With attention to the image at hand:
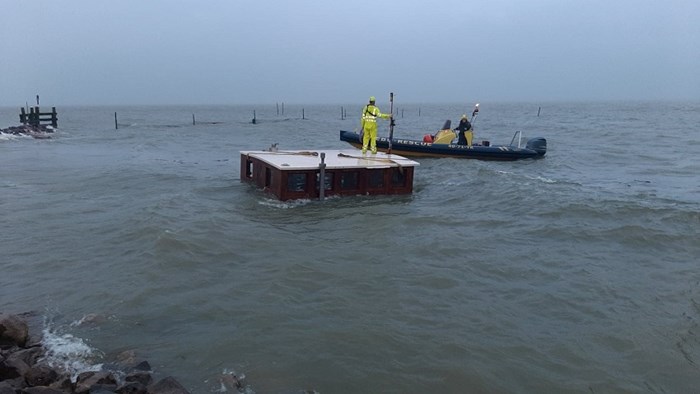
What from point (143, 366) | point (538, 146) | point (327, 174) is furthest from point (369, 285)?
point (538, 146)

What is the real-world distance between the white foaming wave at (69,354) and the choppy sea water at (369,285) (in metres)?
0.03

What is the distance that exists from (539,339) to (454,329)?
1069 mm

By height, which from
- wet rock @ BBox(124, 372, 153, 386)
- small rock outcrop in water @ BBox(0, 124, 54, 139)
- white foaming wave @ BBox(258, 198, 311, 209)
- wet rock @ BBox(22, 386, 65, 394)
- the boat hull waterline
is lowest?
wet rock @ BBox(124, 372, 153, 386)

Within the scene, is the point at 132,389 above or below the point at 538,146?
below

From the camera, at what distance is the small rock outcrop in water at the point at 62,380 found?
499cm

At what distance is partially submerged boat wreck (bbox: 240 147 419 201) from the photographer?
13.7 m

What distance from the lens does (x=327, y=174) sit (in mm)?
14242

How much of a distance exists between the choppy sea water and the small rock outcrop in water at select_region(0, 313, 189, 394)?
357mm

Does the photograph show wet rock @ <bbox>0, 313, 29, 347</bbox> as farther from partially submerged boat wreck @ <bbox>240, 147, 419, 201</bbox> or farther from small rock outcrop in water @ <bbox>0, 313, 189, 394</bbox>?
partially submerged boat wreck @ <bbox>240, 147, 419, 201</bbox>

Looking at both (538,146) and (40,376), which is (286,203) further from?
(538,146)

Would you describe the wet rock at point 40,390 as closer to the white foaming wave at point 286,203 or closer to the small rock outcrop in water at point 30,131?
the white foaming wave at point 286,203

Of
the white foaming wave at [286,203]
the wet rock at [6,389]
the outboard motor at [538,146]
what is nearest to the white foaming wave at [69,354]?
the wet rock at [6,389]

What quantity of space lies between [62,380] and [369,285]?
4.58 meters

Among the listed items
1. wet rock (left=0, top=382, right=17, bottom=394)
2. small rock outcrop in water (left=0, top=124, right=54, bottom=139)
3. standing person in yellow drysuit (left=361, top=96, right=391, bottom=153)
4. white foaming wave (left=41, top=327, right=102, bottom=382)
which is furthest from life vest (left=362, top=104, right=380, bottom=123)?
small rock outcrop in water (left=0, top=124, right=54, bottom=139)
